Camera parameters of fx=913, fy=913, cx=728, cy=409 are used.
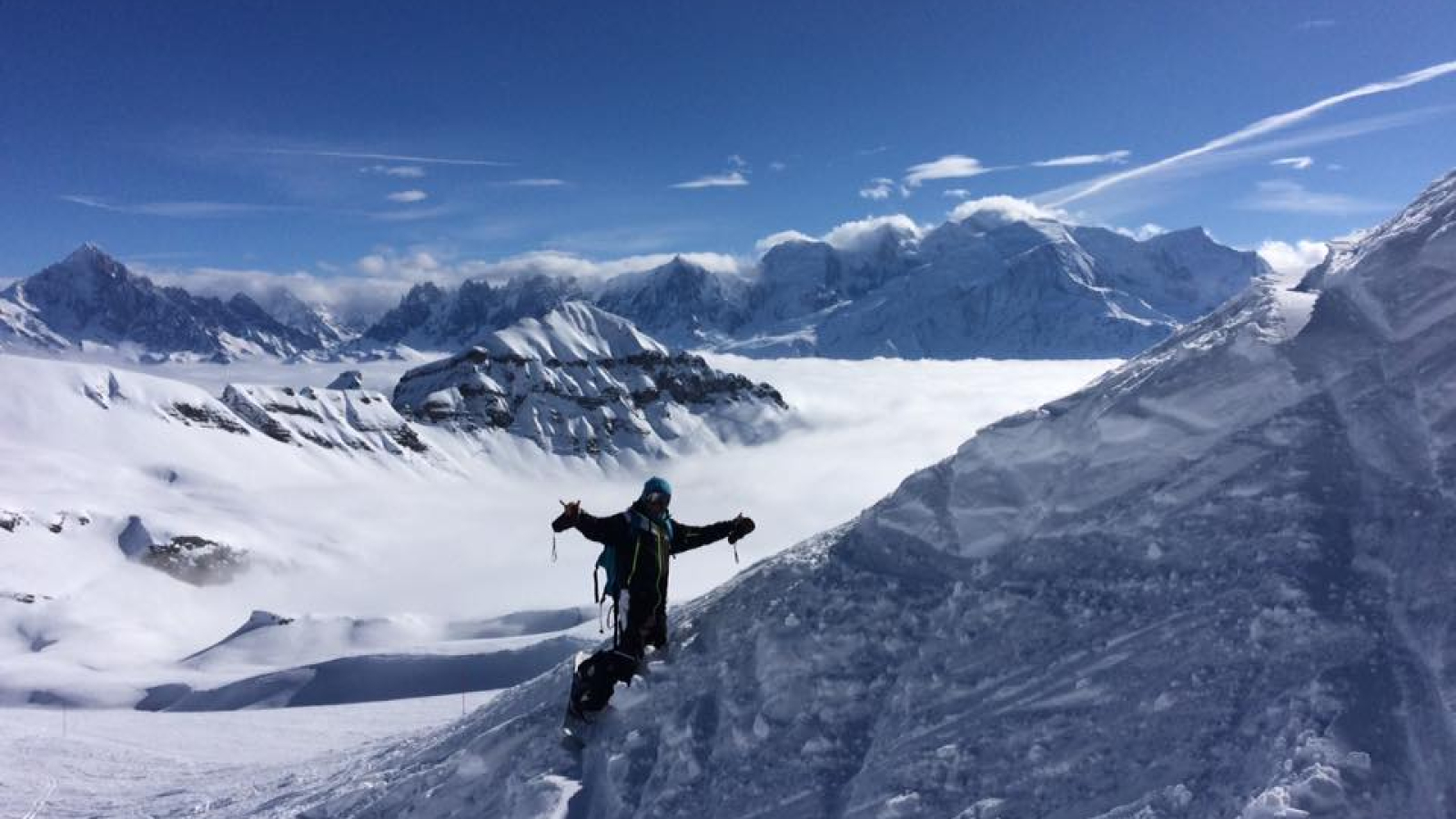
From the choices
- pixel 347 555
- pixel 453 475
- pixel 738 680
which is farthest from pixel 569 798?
pixel 453 475

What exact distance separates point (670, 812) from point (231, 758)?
16.4 metres

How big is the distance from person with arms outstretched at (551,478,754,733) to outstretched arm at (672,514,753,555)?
0.29 feet

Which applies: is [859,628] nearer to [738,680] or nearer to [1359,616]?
[738,680]

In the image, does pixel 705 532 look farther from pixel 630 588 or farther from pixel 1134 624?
pixel 1134 624

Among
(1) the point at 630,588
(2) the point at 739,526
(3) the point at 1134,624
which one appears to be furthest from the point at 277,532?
(3) the point at 1134,624

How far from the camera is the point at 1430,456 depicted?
6469 millimetres

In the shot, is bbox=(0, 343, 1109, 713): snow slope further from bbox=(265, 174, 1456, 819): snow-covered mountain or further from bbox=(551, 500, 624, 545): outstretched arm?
bbox=(265, 174, 1456, 819): snow-covered mountain

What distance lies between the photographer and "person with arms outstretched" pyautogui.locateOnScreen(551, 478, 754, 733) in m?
8.23

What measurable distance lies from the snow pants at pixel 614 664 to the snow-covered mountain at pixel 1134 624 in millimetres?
217

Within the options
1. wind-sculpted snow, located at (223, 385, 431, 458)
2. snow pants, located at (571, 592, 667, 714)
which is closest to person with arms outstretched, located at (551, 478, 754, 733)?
snow pants, located at (571, 592, 667, 714)

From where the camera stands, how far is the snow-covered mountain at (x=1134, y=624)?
18.7ft

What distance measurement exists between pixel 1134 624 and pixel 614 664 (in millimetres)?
4354

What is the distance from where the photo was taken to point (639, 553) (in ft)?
27.7

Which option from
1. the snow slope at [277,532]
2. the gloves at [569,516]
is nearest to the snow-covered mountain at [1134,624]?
the gloves at [569,516]
